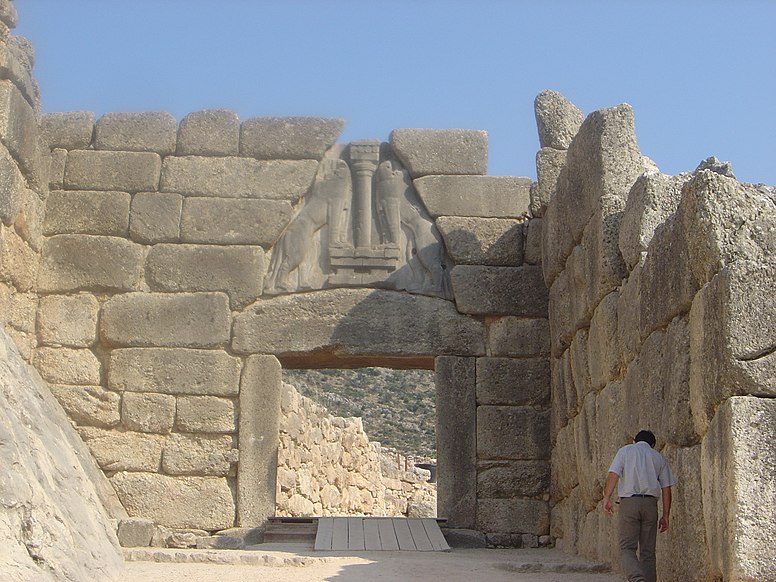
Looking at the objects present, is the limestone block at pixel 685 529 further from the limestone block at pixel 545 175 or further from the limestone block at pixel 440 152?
the limestone block at pixel 440 152

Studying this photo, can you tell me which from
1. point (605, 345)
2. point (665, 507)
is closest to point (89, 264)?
point (605, 345)

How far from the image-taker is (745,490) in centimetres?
447

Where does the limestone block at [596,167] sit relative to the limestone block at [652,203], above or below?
above

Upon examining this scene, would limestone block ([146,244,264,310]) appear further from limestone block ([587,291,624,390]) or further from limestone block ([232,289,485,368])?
limestone block ([587,291,624,390])

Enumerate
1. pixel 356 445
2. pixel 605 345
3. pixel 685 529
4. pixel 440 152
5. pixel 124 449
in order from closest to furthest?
1. pixel 685 529
2. pixel 605 345
3. pixel 124 449
4. pixel 440 152
5. pixel 356 445

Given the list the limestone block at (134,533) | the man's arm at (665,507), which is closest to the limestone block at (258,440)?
the limestone block at (134,533)

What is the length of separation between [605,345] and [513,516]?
212cm

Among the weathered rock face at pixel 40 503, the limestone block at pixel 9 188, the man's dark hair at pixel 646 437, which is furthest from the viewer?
the limestone block at pixel 9 188

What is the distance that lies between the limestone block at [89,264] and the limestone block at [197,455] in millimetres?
1255

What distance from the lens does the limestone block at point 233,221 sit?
887cm

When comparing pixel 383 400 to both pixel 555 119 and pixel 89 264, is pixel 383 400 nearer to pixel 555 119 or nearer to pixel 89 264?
pixel 555 119

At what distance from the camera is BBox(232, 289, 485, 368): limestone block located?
8695 millimetres

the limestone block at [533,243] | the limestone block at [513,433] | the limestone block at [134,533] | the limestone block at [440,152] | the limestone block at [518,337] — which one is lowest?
the limestone block at [134,533]

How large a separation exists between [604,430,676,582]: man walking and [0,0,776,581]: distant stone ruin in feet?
5.31
